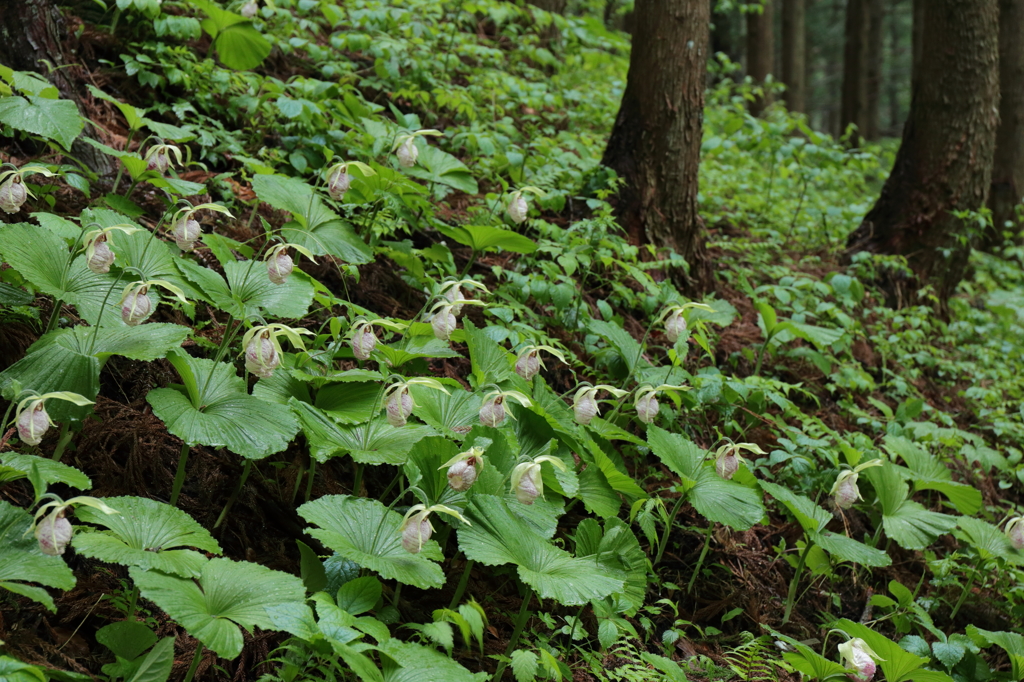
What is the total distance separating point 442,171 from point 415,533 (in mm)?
2139

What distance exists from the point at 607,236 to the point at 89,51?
2.93 meters

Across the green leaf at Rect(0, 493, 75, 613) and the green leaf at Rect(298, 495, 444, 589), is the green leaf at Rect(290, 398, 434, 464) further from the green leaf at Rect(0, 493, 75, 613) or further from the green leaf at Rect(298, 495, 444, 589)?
the green leaf at Rect(0, 493, 75, 613)

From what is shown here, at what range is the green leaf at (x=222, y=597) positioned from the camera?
59.2 inches

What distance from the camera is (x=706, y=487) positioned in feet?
8.66

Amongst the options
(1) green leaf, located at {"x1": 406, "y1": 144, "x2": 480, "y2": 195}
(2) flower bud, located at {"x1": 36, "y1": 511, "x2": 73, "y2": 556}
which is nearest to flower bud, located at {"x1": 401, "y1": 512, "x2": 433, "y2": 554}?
(2) flower bud, located at {"x1": 36, "y1": 511, "x2": 73, "y2": 556}

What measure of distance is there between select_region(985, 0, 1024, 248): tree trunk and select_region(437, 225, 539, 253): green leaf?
6543mm

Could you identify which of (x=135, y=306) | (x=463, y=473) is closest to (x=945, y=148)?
(x=463, y=473)

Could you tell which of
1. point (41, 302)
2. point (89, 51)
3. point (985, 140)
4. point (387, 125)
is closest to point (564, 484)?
point (41, 302)

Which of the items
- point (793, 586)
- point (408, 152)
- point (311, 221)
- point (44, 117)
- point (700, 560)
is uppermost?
point (44, 117)

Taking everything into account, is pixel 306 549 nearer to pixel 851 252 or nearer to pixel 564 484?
pixel 564 484

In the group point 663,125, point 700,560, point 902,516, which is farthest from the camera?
point 663,125

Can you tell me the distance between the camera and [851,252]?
5984 mm

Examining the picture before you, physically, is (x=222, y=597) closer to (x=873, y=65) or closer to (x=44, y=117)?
(x=44, y=117)

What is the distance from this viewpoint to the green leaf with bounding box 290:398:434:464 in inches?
82.5
